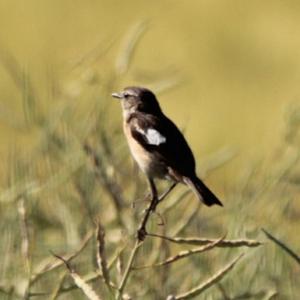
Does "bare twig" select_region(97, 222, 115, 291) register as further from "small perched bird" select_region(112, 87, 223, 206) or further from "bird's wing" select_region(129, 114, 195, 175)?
"bird's wing" select_region(129, 114, 195, 175)

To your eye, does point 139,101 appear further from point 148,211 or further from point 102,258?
point 102,258

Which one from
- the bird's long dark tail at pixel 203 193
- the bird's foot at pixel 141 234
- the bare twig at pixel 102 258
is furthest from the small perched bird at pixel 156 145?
the bare twig at pixel 102 258

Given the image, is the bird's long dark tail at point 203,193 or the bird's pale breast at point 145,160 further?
the bird's pale breast at point 145,160

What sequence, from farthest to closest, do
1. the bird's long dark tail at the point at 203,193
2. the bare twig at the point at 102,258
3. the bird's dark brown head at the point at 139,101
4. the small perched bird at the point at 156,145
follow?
the bird's dark brown head at the point at 139,101
the small perched bird at the point at 156,145
the bird's long dark tail at the point at 203,193
the bare twig at the point at 102,258

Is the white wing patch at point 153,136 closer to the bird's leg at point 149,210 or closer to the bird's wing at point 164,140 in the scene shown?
the bird's wing at point 164,140

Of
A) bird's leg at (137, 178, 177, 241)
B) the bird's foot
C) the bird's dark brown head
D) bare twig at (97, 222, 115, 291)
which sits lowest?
the bird's dark brown head

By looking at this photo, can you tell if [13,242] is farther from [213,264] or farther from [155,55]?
[155,55]

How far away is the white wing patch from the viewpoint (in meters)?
3.72

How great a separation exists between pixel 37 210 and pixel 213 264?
0.49m

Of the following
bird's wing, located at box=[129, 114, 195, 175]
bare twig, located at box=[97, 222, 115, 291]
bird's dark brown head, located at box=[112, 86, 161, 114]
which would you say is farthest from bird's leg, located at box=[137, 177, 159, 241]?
bird's dark brown head, located at box=[112, 86, 161, 114]

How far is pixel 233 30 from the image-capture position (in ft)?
44.5

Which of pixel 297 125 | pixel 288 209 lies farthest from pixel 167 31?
pixel 288 209

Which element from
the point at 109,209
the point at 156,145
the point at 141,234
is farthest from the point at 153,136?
the point at 141,234

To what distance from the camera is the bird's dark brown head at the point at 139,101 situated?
4.06 metres
